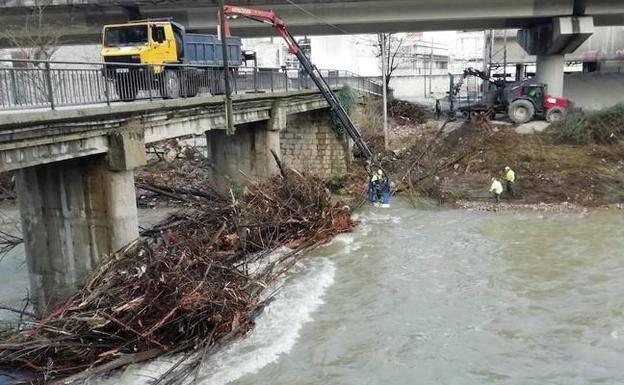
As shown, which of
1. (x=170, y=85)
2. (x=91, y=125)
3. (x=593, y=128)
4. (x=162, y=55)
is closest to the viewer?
(x=91, y=125)

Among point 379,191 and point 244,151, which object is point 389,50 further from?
point 244,151

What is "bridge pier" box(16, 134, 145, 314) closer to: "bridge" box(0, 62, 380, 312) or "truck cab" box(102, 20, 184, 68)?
"bridge" box(0, 62, 380, 312)

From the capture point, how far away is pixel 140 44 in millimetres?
17125

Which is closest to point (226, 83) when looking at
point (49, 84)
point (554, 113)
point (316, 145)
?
point (49, 84)

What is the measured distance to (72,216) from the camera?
12516 millimetres

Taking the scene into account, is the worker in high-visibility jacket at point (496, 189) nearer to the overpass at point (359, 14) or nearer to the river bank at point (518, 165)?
the river bank at point (518, 165)

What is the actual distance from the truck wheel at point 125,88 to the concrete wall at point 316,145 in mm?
16843

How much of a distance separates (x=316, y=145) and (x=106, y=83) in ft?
62.7

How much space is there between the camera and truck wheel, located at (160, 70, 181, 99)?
1461cm

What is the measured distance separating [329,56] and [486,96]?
29772 mm

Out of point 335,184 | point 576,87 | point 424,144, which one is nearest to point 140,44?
point 335,184

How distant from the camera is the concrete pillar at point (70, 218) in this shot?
12.4 meters

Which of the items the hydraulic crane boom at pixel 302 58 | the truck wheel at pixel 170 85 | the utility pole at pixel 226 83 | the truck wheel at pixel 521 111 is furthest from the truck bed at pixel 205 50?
the truck wheel at pixel 521 111

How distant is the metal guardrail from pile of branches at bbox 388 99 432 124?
1889cm
